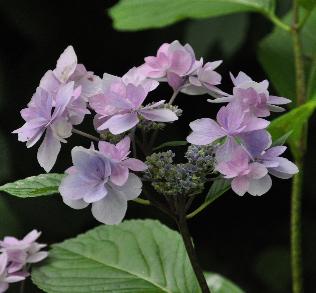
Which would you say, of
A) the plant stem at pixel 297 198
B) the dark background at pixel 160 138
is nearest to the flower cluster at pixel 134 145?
the plant stem at pixel 297 198

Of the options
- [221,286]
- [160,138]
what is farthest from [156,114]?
[160,138]

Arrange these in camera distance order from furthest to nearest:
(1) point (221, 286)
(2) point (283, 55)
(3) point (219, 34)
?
1. (3) point (219, 34)
2. (2) point (283, 55)
3. (1) point (221, 286)

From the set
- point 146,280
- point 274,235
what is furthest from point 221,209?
point 146,280

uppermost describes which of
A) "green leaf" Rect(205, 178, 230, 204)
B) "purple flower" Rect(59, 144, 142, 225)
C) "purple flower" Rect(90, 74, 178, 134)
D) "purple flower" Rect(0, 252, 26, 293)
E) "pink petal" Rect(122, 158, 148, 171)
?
"purple flower" Rect(90, 74, 178, 134)

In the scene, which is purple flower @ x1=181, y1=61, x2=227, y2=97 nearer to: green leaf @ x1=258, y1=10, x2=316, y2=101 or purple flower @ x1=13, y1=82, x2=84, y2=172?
purple flower @ x1=13, y1=82, x2=84, y2=172

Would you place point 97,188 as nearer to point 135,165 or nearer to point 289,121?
point 135,165

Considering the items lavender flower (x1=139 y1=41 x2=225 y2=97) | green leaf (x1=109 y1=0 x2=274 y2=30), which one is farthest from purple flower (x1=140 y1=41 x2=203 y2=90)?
green leaf (x1=109 y1=0 x2=274 y2=30)

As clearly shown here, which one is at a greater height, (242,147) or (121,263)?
(242,147)

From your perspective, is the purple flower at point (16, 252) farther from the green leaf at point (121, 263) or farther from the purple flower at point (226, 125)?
the purple flower at point (226, 125)
